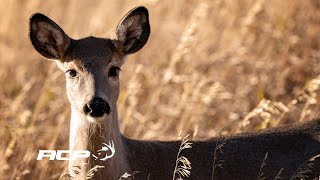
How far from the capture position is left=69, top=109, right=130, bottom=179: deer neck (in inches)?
304

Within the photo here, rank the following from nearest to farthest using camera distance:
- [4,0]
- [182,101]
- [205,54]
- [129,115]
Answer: [129,115] → [182,101] → [205,54] → [4,0]

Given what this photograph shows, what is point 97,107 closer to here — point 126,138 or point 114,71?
point 114,71

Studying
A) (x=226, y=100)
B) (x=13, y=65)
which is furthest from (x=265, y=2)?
(x=13, y=65)

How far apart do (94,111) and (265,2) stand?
579 centimetres

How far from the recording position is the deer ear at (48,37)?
805 centimetres

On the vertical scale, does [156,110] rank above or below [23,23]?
below

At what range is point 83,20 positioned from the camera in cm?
1390

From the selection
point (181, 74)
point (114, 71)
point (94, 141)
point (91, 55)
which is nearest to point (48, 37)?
point (91, 55)

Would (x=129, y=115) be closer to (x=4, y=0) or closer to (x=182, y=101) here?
(x=182, y=101)

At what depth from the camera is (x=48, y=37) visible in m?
8.15

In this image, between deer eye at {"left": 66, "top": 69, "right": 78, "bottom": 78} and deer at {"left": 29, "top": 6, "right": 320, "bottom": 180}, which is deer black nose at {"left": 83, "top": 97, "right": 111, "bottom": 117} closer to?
deer at {"left": 29, "top": 6, "right": 320, "bottom": 180}

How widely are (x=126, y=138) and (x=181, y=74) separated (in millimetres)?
3502

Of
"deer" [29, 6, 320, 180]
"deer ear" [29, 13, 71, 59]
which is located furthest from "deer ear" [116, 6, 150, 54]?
"deer ear" [29, 13, 71, 59]

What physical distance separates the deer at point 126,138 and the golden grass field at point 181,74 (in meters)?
0.74
